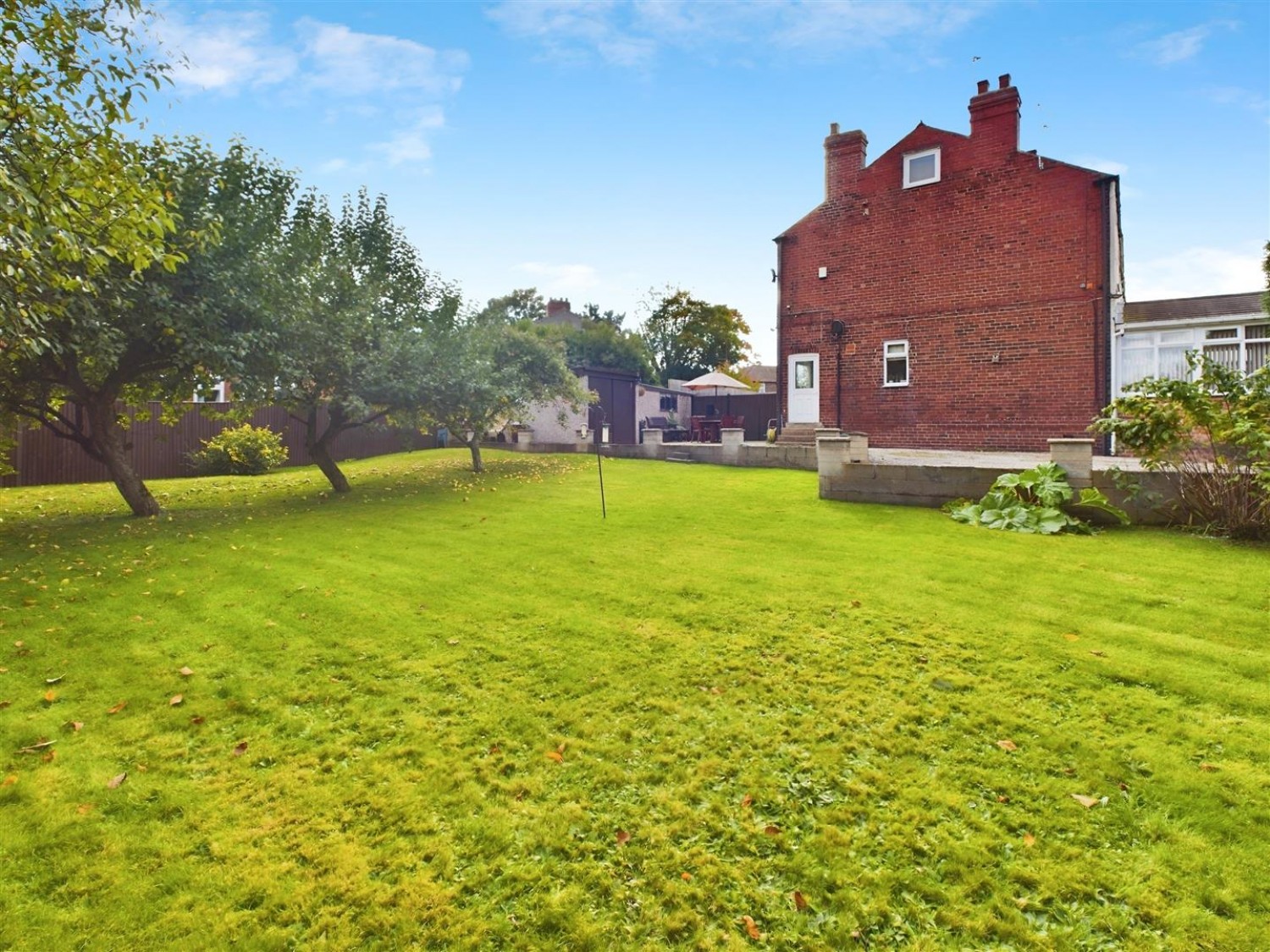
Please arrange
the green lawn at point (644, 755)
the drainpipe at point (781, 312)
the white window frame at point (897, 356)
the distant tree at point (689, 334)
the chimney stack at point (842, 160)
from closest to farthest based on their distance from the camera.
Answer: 1. the green lawn at point (644, 755)
2. the white window frame at point (897, 356)
3. the chimney stack at point (842, 160)
4. the drainpipe at point (781, 312)
5. the distant tree at point (689, 334)

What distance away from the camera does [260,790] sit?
2691 millimetres

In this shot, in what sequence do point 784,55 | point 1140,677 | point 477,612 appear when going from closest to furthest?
point 1140,677, point 477,612, point 784,55

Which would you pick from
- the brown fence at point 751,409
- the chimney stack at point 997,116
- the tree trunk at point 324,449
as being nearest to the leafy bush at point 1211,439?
the chimney stack at point 997,116

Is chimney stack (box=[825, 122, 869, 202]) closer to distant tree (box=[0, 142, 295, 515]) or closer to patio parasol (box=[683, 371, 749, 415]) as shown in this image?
patio parasol (box=[683, 371, 749, 415])

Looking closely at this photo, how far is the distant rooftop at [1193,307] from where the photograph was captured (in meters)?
15.1

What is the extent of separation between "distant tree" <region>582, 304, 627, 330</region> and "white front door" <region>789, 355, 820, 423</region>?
137 ft

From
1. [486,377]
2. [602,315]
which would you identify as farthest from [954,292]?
[602,315]

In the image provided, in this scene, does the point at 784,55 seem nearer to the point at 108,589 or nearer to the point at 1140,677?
the point at 1140,677

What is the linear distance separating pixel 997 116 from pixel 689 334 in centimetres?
3192

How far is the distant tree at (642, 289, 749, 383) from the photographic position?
45406mm

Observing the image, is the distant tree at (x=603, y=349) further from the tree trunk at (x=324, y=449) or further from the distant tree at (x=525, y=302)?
the tree trunk at (x=324, y=449)

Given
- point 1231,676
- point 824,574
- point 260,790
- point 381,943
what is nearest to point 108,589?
point 260,790

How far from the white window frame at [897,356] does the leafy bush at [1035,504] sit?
765 cm

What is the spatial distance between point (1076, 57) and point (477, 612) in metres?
13.3
